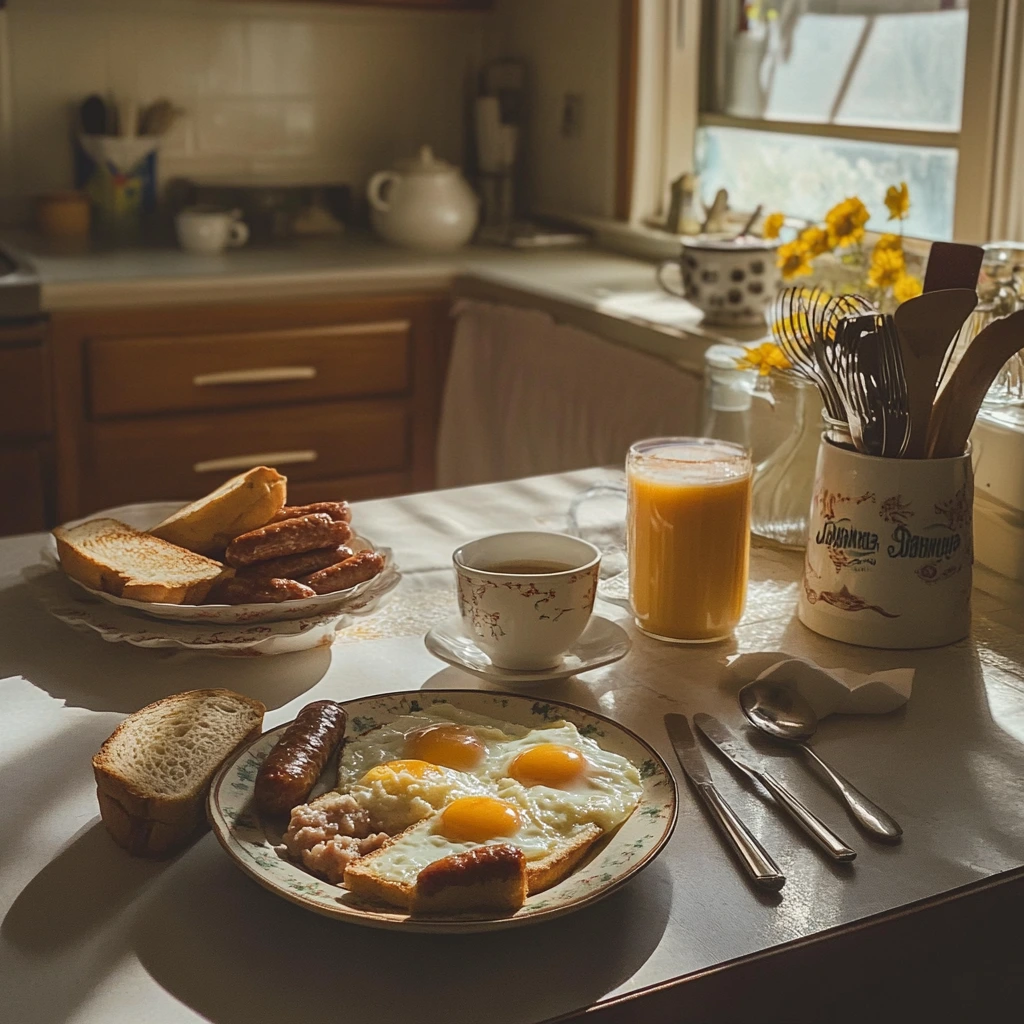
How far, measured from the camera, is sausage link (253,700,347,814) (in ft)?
2.54

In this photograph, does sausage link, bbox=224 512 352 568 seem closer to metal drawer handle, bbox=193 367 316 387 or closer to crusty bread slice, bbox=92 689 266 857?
crusty bread slice, bbox=92 689 266 857

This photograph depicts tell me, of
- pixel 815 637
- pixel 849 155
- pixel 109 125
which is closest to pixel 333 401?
pixel 109 125

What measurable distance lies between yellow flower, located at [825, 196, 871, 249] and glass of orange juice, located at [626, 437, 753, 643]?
0.89m

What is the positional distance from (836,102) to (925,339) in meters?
1.76

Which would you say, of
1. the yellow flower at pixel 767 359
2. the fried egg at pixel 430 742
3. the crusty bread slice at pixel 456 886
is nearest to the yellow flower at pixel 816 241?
the yellow flower at pixel 767 359

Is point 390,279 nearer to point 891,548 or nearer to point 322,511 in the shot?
point 322,511

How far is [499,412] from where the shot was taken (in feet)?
9.16

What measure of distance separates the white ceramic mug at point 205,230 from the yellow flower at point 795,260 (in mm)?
1457

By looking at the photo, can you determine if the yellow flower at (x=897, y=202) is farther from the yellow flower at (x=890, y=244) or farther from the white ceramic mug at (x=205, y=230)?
the white ceramic mug at (x=205, y=230)

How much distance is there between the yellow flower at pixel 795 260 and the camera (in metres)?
1.96

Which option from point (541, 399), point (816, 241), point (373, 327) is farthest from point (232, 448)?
point (816, 241)

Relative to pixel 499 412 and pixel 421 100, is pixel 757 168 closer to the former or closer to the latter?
pixel 499 412

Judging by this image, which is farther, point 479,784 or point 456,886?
point 479,784

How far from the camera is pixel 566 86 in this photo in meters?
3.25
